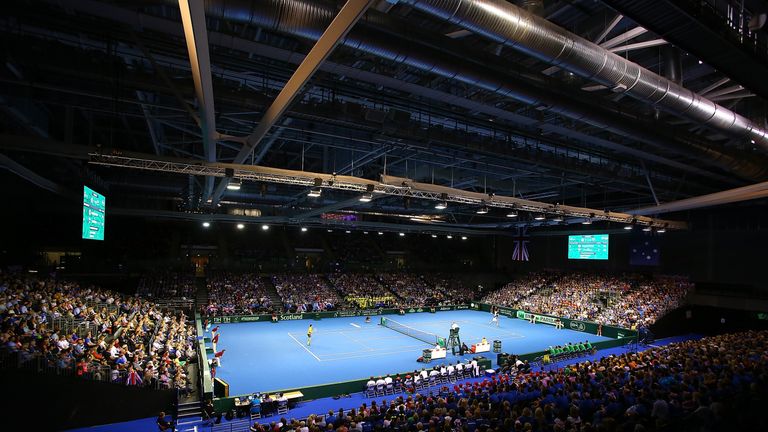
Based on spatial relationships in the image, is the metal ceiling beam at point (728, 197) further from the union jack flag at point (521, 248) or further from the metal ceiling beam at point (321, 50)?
the metal ceiling beam at point (321, 50)

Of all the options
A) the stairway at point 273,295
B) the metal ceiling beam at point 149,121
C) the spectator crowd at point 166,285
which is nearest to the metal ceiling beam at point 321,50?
the metal ceiling beam at point 149,121

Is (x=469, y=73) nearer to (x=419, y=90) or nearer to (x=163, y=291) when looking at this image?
(x=419, y=90)

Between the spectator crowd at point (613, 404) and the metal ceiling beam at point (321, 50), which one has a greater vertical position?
the metal ceiling beam at point (321, 50)

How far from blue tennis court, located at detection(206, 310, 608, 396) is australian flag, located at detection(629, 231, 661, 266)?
30.7 ft

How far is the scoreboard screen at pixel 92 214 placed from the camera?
16.3 metres

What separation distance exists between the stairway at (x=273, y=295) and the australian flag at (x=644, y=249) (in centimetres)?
3264

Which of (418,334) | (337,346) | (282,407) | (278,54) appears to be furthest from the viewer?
(418,334)

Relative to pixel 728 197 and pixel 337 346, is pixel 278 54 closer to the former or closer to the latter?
pixel 728 197

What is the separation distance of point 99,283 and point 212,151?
28.9m

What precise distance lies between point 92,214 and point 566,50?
1904cm

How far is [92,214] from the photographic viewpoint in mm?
17375

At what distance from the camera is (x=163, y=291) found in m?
34.1

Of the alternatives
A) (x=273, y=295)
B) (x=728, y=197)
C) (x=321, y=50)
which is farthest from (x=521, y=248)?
(x=321, y=50)

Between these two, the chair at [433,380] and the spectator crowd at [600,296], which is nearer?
the chair at [433,380]
